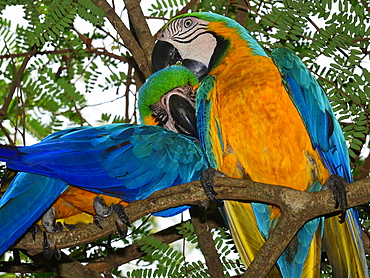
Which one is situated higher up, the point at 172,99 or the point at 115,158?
the point at 172,99

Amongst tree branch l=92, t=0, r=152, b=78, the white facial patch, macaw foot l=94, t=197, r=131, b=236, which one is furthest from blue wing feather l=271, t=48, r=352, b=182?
tree branch l=92, t=0, r=152, b=78

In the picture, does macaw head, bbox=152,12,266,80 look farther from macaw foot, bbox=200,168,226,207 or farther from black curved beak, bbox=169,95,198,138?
macaw foot, bbox=200,168,226,207

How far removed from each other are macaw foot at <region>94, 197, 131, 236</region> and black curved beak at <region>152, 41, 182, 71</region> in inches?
23.9

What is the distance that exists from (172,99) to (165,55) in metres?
0.17

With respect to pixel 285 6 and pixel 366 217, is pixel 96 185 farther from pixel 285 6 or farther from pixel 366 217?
pixel 366 217

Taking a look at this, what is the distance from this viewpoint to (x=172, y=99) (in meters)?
2.15

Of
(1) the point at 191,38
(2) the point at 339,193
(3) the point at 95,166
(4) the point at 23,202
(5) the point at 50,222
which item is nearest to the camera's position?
(2) the point at 339,193

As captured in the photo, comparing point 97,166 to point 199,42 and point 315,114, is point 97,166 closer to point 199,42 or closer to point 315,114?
point 199,42

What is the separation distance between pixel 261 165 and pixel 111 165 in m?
0.49

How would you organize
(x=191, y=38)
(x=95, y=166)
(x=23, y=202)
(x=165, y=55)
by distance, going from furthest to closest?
(x=165, y=55)
(x=191, y=38)
(x=95, y=166)
(x=23, y=202)

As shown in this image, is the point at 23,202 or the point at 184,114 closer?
the point at 23,202

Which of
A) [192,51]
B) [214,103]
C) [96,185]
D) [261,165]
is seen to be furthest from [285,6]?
[96,185]

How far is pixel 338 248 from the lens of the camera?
1711 mm

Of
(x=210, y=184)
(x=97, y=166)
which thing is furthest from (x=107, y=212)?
(x=210, y=184)
